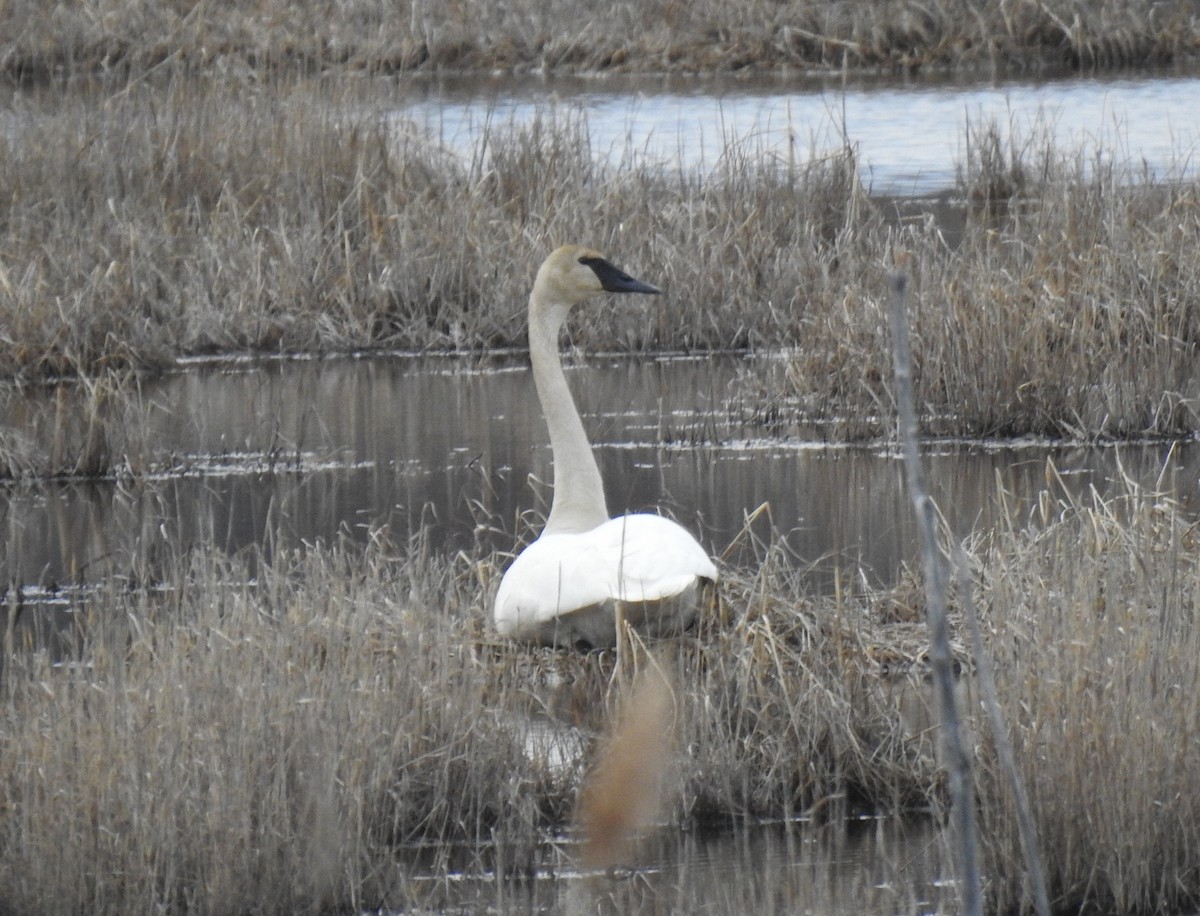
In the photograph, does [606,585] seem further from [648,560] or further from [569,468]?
[569,468]

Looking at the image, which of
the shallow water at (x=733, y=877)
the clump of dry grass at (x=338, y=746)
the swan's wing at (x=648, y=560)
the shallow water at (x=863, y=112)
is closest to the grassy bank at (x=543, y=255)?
the swan's wing at (x=648, y=560)

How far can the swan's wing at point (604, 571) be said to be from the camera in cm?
536

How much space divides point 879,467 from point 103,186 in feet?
21.1

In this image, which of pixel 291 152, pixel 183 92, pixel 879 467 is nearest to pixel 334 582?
pixel 879 467

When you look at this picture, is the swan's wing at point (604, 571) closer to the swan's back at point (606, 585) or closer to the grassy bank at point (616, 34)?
the swan's back at point (606, 585)

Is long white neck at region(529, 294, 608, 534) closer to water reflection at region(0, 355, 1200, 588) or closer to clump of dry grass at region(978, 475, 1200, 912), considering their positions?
water reflection at region(0, 355, 1200, 588)

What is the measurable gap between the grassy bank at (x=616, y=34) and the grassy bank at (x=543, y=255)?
1241cm

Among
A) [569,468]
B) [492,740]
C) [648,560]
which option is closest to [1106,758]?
[492,740]

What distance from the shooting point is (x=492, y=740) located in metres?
4.65

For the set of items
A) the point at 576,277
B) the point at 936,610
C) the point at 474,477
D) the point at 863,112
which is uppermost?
the point at 936,610

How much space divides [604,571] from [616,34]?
77.9ft

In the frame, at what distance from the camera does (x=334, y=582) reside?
5105 mm

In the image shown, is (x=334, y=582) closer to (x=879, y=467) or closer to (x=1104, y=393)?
(x=879, y=467)

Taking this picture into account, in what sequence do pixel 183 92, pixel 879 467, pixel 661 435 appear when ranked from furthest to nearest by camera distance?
1. pixel 183 92
2. pixel 661 435
3. pixel 879 467
